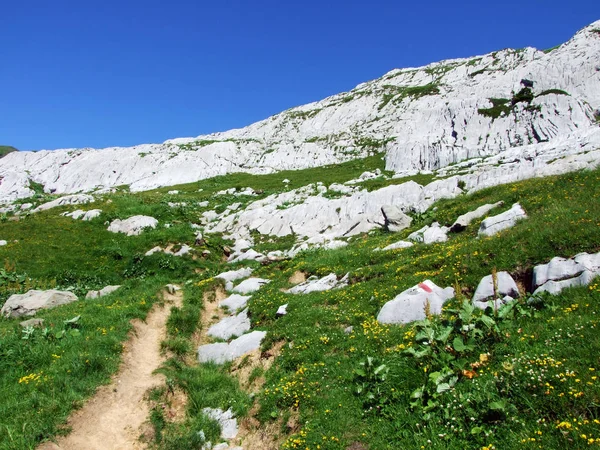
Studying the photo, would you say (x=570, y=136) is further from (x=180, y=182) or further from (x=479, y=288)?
(x=180, y=182)

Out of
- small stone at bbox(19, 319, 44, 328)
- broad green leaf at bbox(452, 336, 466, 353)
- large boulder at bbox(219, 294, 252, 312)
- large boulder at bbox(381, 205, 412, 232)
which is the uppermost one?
small stone at bbox(19, 319, 44, 328)

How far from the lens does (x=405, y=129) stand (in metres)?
92.4

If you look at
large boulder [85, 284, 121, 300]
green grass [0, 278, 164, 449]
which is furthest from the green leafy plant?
large boulder [85, 284, 121, 300]

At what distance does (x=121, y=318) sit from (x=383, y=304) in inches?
470

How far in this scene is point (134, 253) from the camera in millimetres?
30766

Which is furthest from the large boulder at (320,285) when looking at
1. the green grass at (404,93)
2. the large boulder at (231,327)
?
the green grass at (404,93)

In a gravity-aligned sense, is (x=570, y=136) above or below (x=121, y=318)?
above

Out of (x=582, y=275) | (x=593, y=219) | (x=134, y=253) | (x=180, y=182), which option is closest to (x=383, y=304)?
(x=582, y=275)

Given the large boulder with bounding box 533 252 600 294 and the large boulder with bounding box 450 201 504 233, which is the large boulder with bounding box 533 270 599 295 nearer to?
the large boulder with bounding box 533 252 600 294

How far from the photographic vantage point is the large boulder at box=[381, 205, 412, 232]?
94.3ft

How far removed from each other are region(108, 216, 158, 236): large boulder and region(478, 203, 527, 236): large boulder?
31.0m

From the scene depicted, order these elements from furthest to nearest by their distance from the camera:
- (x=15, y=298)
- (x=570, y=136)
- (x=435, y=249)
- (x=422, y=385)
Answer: (x=570, y=136) < (x=15, y=298) < (x=435, y=249) < (x=422, y=385)

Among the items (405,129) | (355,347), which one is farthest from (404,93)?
(355,347)

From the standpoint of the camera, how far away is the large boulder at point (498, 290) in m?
11.4
